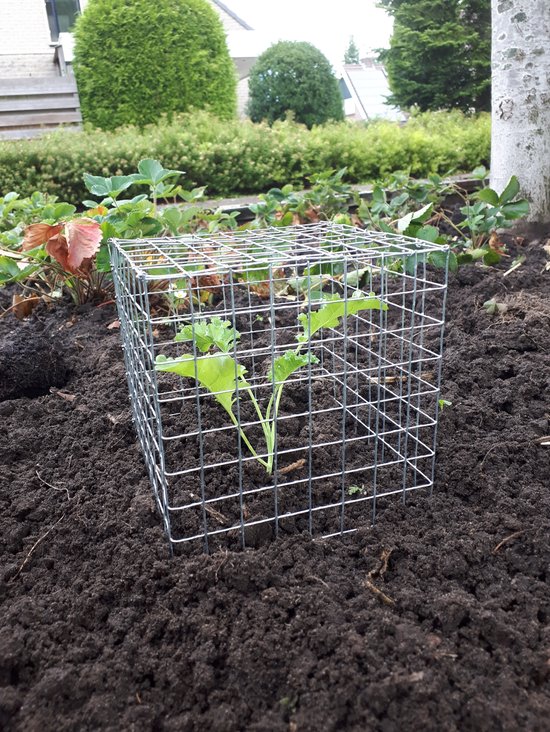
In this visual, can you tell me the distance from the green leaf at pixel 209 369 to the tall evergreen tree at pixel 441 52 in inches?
321

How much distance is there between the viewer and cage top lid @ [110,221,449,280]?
4.35 ft

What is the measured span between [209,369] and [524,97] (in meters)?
3.20

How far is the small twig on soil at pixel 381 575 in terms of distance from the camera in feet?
3.90

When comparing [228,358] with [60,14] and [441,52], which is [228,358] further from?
[60,14]

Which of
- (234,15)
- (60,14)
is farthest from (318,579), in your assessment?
(234,15)

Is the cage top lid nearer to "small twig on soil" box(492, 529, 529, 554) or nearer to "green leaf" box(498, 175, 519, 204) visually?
"small twig on soil" box(492, 529, 529, 554)

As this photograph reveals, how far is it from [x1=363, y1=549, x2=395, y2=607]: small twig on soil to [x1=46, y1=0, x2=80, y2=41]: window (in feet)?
50.8

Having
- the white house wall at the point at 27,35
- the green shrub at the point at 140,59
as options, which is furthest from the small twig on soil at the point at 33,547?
the white house wall at the point at 27,35

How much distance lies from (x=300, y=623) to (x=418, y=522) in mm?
434

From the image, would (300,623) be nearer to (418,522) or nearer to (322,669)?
(322,669)

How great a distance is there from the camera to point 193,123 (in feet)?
23.0

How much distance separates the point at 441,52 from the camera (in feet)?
26.7

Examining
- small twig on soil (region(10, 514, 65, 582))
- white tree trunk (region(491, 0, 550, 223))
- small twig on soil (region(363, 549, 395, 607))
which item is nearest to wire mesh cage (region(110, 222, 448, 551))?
small twig on soil (region(363, 549, 395, 607))

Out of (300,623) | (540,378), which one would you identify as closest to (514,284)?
(540,378)
